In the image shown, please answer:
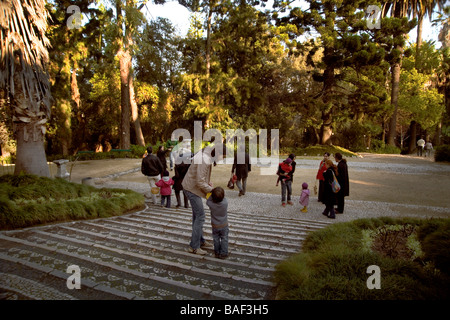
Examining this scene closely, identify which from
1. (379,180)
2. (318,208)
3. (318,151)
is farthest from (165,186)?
(318,151)

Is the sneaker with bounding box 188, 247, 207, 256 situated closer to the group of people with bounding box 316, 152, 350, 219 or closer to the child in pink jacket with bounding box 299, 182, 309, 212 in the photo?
the group of people with bounding box 316, 152, 350, 219

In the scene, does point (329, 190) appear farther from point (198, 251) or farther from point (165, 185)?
point (165, 185)

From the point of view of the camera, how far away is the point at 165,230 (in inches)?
205

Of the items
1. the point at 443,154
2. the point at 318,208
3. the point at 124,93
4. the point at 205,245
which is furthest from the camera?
the point at 124,93

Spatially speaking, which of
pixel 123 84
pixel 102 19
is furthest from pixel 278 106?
pixel 102 19

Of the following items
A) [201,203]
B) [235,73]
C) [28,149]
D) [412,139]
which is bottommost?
[201,203]

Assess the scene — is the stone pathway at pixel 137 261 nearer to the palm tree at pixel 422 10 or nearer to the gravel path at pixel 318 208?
the gravel path at pixel 318 208

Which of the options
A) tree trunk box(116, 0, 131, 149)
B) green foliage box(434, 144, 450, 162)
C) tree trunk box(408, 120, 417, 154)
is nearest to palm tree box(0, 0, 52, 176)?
tree trunk box(116, 0, 131, 149)

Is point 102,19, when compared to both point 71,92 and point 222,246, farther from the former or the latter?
point 222,246

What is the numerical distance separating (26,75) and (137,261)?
646 cm

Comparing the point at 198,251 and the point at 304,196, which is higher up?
the point at 304,196

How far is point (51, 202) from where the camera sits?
19.1 feet

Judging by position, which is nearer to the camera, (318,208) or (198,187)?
(198,187)
